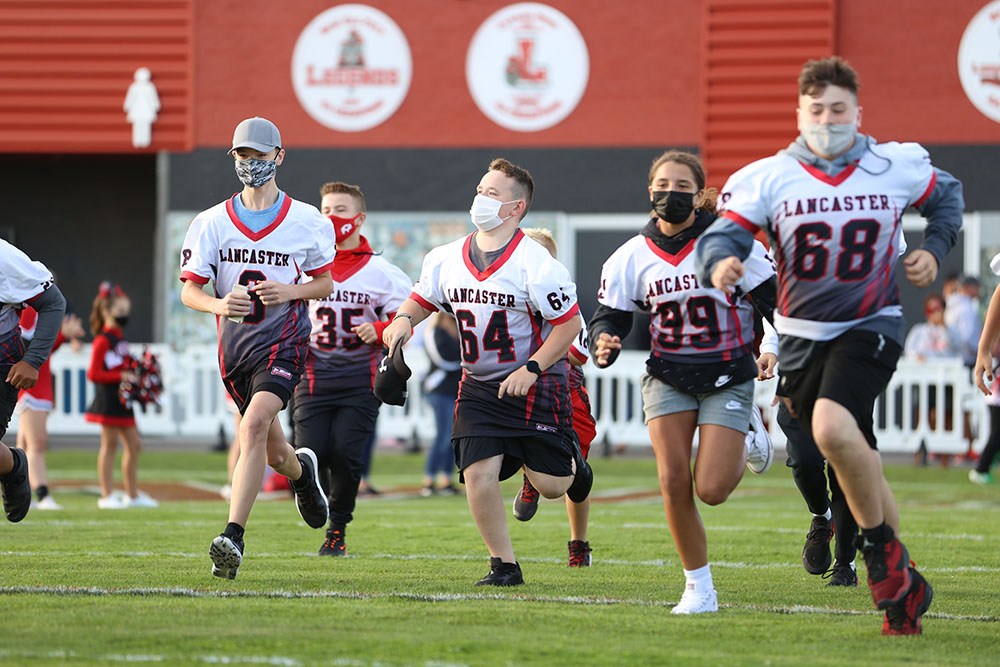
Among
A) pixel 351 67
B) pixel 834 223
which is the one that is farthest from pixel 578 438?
pixel 351 67

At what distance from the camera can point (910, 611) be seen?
5.34 metres

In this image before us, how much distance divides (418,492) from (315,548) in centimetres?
523

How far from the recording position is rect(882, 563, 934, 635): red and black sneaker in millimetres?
5336

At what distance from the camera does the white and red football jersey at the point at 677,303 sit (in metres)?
6.21

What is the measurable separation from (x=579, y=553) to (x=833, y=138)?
305cm

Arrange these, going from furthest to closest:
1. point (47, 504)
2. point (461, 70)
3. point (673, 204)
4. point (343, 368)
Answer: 1. point (461, 70)
2. point (47, 504)
3. point (343, 368)
4. point (673, 204)

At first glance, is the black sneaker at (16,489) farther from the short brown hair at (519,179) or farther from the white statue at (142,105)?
the white statue at (142,105)

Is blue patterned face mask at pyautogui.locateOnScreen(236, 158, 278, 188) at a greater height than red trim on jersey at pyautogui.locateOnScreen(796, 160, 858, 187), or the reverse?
blue patterned face mask at pyautogui.locateOnScreen(236, 158, 278, 188)

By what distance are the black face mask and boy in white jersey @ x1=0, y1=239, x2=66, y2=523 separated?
3.22m

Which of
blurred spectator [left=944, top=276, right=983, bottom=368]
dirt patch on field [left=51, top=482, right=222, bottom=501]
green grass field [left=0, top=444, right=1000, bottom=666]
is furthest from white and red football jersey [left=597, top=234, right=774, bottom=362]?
blurred spectator [left=944, top=276, right=983, bottom=368]

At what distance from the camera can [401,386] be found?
7.15m

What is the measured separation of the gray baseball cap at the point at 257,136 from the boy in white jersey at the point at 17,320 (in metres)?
1.27

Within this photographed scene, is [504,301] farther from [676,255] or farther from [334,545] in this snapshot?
[334,545]

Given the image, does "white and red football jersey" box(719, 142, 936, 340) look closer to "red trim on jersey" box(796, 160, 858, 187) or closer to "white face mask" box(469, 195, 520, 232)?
"red trim on jersey" box(796, 160, 858, 187)
